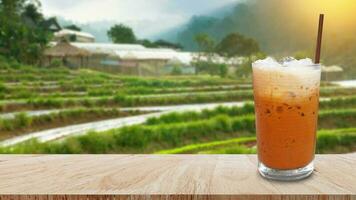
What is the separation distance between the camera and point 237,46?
5160 millimetres

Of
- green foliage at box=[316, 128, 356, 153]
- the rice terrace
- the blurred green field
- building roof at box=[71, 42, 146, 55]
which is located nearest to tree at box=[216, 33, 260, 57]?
the rice terrace

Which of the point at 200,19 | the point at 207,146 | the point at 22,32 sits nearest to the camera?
the point at 22,32

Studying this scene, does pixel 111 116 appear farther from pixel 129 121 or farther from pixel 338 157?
pixel 338 157

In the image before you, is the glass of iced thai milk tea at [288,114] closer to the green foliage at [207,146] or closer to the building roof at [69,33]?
the green foliage at [207,146]

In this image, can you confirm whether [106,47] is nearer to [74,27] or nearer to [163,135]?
[74,27]

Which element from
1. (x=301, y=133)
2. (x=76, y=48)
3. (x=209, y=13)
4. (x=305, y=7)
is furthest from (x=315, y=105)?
(x=209, y=13)

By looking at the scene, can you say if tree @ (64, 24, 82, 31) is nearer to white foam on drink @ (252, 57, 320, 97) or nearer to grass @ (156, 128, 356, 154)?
grass @ (156, 128, 356, 154)

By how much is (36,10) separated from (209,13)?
158 cm

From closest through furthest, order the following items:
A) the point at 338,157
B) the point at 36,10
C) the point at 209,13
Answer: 1. the point at 338,157
2. the point at 36,10
3. the point at 209,13

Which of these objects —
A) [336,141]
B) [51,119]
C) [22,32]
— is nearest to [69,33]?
[22,32]

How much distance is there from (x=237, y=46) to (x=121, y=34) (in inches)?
Result: 40.6

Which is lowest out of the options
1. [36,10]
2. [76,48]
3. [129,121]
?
[129,121]

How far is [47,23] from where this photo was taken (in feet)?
15.6

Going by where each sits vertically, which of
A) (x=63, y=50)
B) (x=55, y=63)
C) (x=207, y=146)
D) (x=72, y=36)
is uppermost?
(x=72, y=36)
